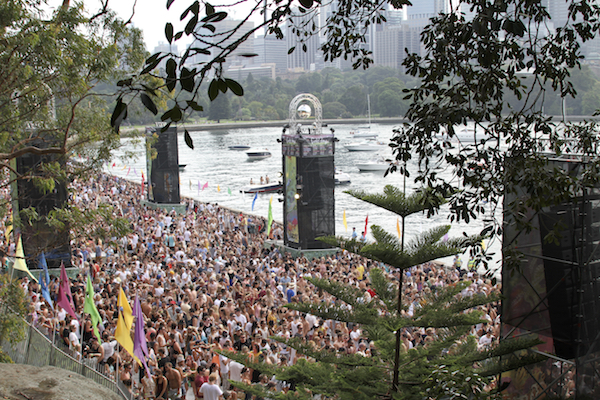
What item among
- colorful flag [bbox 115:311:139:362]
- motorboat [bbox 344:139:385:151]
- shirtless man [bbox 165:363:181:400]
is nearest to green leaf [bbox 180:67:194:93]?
colorful flag [bbox 115:311:139:362]

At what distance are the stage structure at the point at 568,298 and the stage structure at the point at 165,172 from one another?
2505cm

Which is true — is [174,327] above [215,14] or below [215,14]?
below

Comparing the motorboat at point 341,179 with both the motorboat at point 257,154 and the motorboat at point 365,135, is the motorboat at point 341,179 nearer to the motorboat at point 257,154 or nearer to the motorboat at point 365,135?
the motorboat at point 257,154

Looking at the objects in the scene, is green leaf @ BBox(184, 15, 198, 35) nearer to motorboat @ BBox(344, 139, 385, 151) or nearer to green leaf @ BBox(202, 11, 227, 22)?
green leaf @ BBox(202, 11, 227, 22)

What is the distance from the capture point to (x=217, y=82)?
2936mm

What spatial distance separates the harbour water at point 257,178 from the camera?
3481 cm

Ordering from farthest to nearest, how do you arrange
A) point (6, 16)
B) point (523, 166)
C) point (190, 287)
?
point (190, 287), point (6, 16), point (523, 166)

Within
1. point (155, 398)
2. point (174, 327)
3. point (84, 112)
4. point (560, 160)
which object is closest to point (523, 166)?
point (560, 160)

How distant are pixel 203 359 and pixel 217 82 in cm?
728

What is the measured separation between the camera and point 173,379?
8.20m

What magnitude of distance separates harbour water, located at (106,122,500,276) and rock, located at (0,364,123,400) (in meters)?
8.61

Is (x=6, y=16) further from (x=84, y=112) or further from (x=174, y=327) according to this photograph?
(x=174, y=327)

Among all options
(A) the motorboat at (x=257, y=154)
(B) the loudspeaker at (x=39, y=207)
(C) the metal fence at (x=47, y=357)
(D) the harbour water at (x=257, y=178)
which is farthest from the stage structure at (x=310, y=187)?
(A) the motorboat at (x=257, y=154)

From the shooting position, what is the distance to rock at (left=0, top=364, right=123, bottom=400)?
631cm
